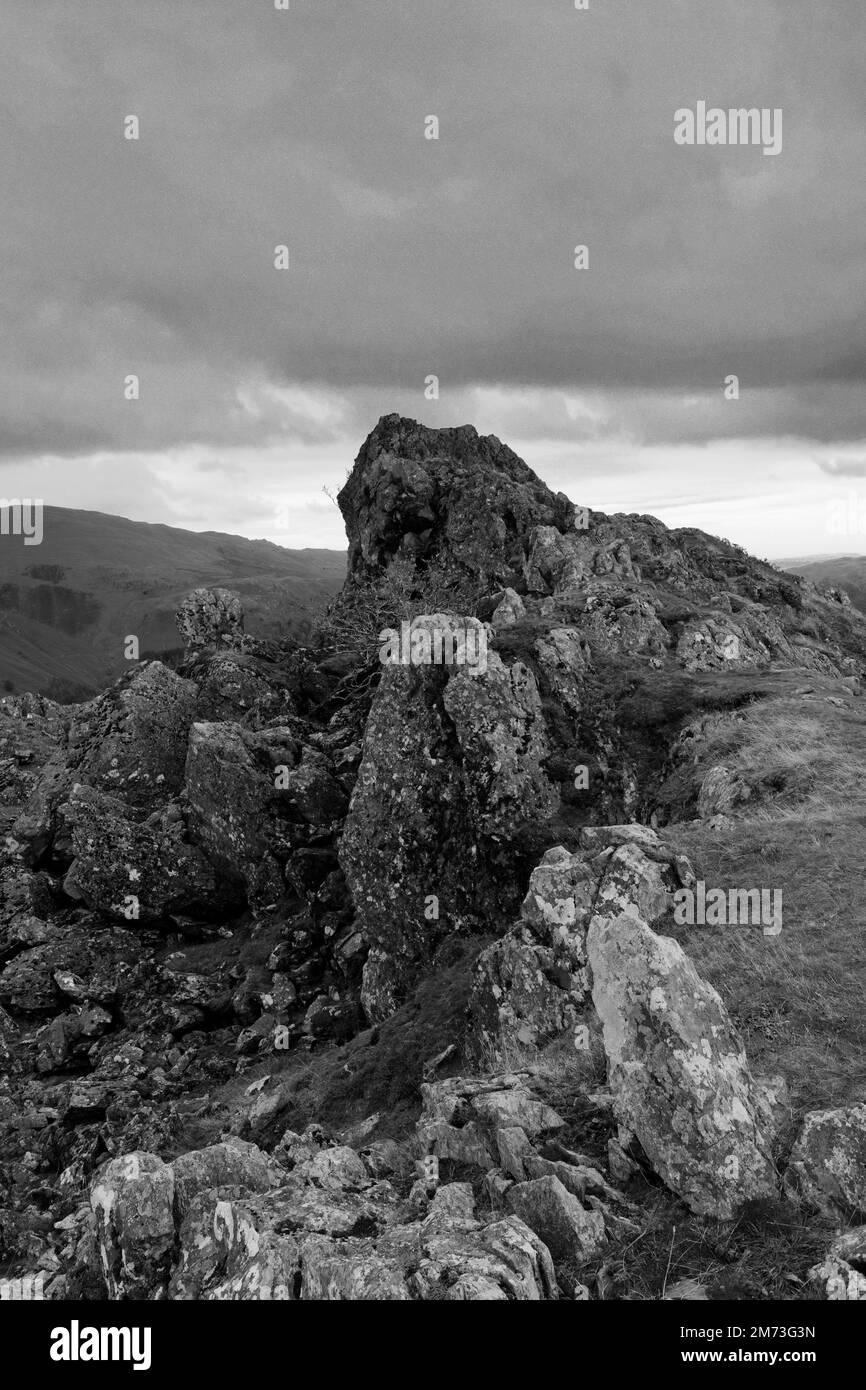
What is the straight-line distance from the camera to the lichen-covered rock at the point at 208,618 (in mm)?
51972

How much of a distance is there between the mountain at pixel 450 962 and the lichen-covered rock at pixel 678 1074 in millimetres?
41

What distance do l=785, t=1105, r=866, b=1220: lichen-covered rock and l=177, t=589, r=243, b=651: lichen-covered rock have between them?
1752 inches

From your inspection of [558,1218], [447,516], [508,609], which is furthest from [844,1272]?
[447,516]

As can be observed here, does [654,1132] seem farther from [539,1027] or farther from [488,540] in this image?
[488,540]

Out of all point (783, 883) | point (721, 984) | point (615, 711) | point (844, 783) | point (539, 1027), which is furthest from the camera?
point (615, 711)

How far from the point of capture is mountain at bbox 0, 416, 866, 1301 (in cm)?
956

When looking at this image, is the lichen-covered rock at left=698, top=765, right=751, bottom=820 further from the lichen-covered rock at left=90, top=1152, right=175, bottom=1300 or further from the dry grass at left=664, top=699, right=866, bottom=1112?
the lichen-covered rock at left=90, top=1152, right=175, bottom=1300

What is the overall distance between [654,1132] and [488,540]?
5292cm

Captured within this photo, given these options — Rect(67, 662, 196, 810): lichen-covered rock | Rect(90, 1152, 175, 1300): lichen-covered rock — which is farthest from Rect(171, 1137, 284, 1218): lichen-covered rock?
Rect(67, 662, 196, 810): lichen-covered rock

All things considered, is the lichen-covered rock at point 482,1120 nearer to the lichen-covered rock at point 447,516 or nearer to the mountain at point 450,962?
the mountain at point 450,962

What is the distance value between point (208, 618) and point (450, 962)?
3503 cm

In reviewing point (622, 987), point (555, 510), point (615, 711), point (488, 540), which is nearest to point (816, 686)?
point (615, 711)

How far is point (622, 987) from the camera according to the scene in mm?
10812
